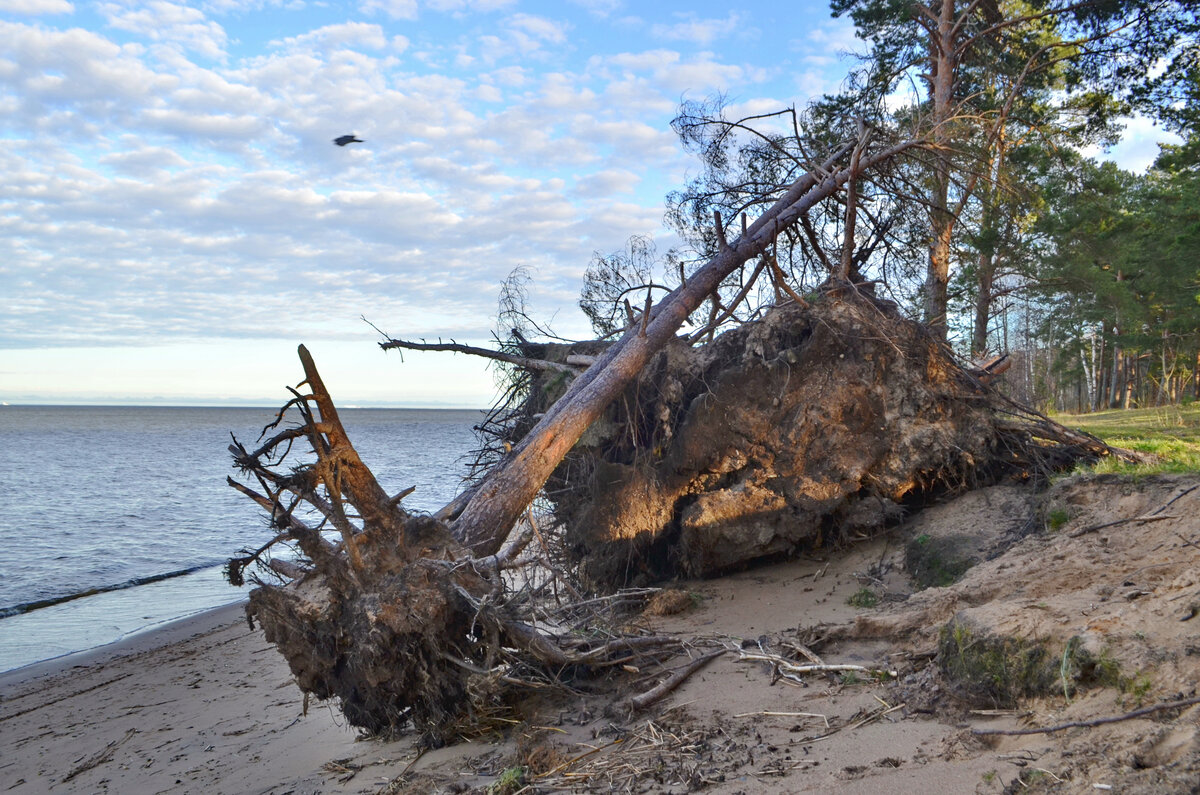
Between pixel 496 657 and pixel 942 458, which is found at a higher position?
pixel 942 458

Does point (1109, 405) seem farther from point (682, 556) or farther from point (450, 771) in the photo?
point (450, 771)

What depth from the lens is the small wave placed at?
12.2 m

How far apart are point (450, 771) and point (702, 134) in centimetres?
810

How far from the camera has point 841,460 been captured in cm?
742

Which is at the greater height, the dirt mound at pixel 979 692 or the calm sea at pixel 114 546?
the dirt mound at pixel 979 692

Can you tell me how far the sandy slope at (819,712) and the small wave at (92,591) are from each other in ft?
15.9

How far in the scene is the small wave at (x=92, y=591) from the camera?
1218 centimetres

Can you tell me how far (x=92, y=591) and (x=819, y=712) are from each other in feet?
47.1

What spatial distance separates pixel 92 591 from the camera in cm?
1344

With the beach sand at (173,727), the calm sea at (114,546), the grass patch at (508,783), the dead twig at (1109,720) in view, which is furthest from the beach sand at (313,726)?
the calm sea at (114,546)

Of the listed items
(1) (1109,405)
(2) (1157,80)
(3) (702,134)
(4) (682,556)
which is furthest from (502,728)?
(1) (1109,405)

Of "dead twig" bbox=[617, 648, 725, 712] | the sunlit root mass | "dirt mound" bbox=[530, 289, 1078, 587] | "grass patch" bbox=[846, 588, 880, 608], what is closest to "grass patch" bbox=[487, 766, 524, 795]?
"dead twig" bbox=[617, 648, 725, 712]

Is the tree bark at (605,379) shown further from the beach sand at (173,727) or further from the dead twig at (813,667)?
the dead twig at (813,667)

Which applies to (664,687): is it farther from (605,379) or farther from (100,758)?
(100,758)
